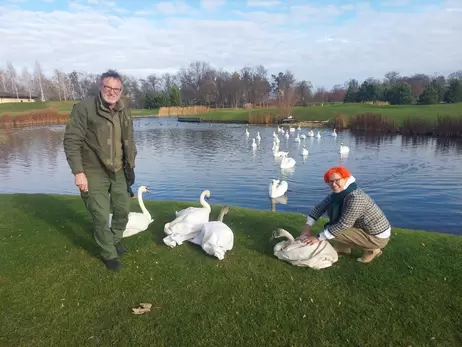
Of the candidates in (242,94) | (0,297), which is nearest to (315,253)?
(0,297)

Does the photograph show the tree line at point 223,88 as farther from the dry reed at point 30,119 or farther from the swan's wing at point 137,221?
the swan's wing at point 137,221

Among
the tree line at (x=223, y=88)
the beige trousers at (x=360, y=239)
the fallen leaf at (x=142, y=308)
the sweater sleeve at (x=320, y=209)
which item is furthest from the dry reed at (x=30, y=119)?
the beige trousers at (x=360, y=239)

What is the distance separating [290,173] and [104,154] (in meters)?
15.2

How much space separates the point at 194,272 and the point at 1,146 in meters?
34.1

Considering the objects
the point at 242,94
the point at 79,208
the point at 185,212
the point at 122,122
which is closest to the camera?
the point at 122,122

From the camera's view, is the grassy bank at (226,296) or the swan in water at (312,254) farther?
the swan in water at (312,254)

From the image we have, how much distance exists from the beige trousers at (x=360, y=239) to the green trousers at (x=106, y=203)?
12.0 ft

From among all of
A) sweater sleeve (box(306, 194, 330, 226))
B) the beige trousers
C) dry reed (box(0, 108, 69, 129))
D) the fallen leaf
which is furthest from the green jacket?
dry reed (box(0, 108, 69, 129))

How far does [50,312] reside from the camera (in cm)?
487

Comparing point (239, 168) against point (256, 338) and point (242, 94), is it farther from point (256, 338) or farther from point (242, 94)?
point (242, 94)

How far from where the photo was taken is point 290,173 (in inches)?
781

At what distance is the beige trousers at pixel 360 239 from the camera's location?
583cm

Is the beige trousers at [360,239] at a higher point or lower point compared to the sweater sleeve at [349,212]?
lower

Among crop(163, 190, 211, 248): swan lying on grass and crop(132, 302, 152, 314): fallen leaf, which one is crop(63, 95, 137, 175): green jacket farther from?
crop(132, 302, 152, 314): fallen leaf
